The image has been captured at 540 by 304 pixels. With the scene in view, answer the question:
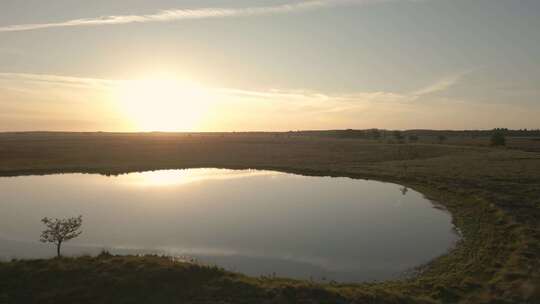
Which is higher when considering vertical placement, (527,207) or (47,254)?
(527,207)

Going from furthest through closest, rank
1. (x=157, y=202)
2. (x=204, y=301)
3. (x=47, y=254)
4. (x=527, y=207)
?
(x=157, y=202) → (x=527, y=207) → (x=47, y=254) → (x=204, y=301)

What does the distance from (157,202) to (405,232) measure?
21276 millimetres

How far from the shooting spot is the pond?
741 inches

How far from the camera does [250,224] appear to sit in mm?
25500

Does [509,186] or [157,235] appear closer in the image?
[157,235]

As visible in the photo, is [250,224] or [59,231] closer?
[59,231]

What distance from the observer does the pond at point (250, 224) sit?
61.7 ft

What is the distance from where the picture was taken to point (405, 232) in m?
24.0

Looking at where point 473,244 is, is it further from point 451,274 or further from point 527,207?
point 527,207

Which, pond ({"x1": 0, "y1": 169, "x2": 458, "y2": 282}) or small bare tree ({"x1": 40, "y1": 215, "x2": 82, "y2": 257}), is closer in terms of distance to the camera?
small bare tree ({"x1": 40, "y1": 215, "x2": 82, "y2": 257})

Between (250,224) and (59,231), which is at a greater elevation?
(59,231)

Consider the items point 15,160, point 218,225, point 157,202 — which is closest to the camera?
point 218,225

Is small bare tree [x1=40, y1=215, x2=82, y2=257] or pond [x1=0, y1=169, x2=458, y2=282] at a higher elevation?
small bare tree [x1=40, y1=215, x2=82, y2=257]

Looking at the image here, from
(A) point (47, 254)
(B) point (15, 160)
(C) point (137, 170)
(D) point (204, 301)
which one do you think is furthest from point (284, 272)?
(B) point (15, 160)
